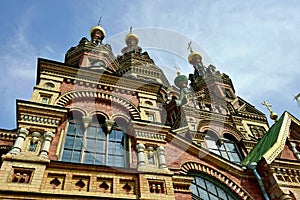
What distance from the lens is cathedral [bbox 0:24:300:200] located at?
6078 millimetres

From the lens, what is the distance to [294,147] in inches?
422

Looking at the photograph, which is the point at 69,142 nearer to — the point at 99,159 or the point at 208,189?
the point at 99,159

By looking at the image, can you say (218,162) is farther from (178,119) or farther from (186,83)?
(186,83)

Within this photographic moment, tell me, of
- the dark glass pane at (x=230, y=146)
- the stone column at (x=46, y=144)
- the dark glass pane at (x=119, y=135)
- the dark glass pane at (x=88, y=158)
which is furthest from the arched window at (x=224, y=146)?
the stone column at (x=46, y=144)

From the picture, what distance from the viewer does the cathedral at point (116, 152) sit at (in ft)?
19.9

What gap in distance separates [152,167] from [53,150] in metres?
2.37

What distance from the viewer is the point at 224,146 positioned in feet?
42.9

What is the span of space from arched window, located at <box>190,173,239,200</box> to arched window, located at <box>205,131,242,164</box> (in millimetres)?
3652

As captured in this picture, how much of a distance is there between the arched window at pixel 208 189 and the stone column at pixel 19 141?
15.4ft

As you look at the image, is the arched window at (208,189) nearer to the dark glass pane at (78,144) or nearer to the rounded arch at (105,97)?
the rounded arch at (105,97)

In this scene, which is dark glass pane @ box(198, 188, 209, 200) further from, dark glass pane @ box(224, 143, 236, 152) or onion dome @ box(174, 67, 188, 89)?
onion dome @ box(174, 67, 188, 89)

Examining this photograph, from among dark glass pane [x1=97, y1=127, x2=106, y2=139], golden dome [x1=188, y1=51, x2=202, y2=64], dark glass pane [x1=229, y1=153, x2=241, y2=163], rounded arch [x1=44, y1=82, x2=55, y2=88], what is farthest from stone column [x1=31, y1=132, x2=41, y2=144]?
golden dome [x1=188, y1=51, x2=202, y2=64]

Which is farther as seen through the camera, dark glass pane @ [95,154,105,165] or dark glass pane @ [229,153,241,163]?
dark glass pane @ [229,153,241,163]

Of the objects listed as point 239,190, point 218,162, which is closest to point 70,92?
point 218,162
